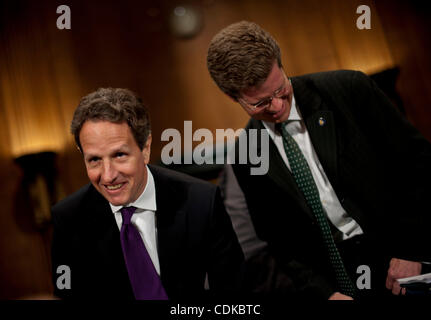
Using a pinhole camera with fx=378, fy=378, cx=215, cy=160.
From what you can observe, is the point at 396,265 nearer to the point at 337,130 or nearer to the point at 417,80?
the point at 337,130

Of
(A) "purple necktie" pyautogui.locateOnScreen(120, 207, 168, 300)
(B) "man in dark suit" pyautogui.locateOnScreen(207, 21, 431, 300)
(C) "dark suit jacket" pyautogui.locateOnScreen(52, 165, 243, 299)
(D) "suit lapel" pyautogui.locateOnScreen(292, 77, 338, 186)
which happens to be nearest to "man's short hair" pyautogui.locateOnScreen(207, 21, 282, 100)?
(B) "man in dark suit" pyautogui.locateOnScreen(207, 21, 431, 300)

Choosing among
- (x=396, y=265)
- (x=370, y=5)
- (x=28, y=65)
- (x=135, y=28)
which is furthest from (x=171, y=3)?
(x=396, y=265)

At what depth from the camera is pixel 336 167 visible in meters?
1.67

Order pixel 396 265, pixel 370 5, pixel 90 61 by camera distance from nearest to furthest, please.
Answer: pixel 396 265 < pixel 370 5 < pixel 90 61

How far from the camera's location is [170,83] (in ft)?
6.82

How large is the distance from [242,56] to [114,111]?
582mm

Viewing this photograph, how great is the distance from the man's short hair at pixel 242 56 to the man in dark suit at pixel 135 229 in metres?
0.40

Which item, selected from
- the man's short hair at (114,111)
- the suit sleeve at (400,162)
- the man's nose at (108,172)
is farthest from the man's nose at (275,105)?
the man's nose at (108,172)

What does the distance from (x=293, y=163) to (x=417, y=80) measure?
848 millimetres

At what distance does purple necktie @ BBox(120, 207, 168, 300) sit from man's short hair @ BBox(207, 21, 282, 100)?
2.36ft

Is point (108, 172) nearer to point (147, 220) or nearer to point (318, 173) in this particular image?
point (147, 220)

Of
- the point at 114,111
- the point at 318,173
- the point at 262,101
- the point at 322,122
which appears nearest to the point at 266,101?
the point at 262,101

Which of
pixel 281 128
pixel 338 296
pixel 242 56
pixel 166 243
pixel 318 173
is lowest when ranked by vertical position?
pixel 338 296

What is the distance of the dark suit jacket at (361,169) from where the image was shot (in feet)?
5.47
